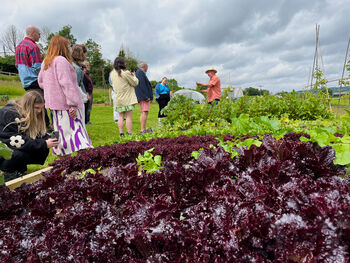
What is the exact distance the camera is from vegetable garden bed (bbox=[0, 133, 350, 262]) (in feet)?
2.44

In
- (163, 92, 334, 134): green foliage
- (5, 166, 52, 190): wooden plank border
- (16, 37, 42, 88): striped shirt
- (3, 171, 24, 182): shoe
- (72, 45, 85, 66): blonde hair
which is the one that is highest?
(72, 45, 85, 66): blonde hair

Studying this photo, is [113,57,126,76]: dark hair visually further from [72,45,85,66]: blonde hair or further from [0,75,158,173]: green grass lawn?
[0,75,158,173]: green grass lawn

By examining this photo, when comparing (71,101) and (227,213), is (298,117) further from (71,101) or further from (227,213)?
(227,213)

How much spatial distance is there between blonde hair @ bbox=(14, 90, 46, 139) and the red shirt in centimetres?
605

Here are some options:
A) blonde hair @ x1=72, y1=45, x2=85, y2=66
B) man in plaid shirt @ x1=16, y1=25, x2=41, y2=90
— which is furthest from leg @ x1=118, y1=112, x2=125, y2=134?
man in plaid shirt @ x1=16, y1=25, x2=41, y2=90

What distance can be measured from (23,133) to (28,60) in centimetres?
178

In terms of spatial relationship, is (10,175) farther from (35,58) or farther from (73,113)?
(35,58)

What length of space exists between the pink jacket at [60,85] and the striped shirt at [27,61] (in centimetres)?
73

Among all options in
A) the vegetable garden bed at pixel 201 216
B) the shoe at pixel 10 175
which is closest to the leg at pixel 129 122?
the shoe at pixel 10 175

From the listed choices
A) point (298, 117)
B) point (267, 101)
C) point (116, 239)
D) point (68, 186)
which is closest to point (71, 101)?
point (68, 186)

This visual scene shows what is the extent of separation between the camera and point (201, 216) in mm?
975

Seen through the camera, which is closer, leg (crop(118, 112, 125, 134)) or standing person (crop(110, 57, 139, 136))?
standing person (crop(110, 57, 139, 136))

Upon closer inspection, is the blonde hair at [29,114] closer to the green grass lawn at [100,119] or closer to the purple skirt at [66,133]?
the purple skirt at [66,133]

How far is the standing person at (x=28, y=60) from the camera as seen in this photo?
462 cm
